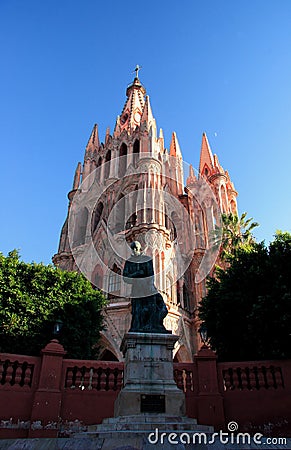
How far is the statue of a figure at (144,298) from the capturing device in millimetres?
7820

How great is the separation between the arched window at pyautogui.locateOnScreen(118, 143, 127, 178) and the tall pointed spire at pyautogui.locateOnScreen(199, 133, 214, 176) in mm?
8617

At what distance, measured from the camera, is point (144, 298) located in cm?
815

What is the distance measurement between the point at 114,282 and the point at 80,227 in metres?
7.76

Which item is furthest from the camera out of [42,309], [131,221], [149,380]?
[131,221]

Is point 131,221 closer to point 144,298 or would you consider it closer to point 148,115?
point 148,115

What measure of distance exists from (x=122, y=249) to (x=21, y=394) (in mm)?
18715

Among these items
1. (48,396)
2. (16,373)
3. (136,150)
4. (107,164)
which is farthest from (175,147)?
(48,396)

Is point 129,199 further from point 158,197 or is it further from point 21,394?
point 21,394

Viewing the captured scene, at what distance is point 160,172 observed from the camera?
29.5 meters

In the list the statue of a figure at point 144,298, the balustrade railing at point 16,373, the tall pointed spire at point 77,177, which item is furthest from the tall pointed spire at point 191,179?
the balustrade railing at point 16,373

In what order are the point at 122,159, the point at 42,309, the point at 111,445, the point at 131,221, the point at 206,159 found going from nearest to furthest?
the point at 111,445
the point at 42,309
the point at 131,221
the point at 122,159
the point at 206,159

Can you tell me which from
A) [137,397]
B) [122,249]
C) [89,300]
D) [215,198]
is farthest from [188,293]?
[137,397]

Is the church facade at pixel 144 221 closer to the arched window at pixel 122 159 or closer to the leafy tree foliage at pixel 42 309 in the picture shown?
the arched window at pixel 122 159

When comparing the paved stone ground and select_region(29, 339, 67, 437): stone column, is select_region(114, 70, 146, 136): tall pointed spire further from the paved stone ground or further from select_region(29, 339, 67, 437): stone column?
the paved stone ground
